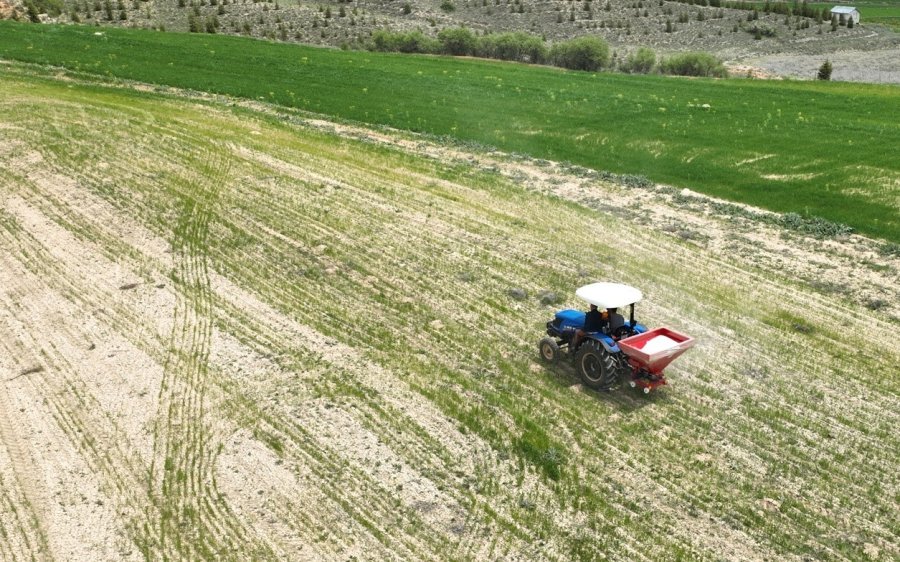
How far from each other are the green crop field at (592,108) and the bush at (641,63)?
10155 mm

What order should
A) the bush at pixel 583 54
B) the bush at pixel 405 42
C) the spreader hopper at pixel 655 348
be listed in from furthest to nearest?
the bush at pixel 405 42
the bush at pixel 583 54
the spreader hopper at pixel 655 348

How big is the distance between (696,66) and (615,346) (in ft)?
160

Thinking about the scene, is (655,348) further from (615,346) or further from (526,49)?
(526,49)

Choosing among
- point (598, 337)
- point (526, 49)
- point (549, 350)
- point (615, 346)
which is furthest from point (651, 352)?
point (526, 49)

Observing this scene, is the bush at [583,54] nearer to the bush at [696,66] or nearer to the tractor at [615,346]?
the bush at [696,66]

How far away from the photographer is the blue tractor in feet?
49.5

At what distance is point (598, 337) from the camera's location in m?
15.4

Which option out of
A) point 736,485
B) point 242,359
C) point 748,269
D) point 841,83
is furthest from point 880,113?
point 242,359

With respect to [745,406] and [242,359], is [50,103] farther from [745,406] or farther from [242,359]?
[745,406]

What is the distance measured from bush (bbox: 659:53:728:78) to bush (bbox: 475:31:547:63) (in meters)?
10.1

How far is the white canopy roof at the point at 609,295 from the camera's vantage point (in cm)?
1505

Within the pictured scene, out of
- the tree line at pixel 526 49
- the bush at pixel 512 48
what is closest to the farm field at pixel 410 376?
the tree line at pixel 526 49

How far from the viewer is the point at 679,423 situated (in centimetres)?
1443

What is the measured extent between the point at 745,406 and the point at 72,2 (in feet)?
231
